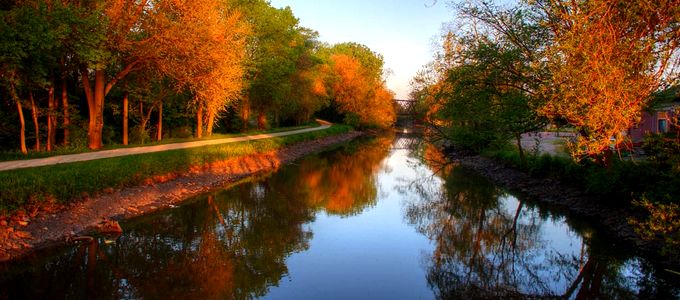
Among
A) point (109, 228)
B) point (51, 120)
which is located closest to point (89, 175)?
point (109, 228)

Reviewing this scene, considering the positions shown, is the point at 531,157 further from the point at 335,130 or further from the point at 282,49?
the point at 335,130

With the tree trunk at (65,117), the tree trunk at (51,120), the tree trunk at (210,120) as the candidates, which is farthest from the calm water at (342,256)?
the tree trunk at (65,117)

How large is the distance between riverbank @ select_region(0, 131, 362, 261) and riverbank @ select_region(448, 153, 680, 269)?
11879 millimetres

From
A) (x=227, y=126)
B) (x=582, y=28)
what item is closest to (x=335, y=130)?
(x=227, y=126)

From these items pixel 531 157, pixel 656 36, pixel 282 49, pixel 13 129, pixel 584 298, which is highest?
pixel 282 49

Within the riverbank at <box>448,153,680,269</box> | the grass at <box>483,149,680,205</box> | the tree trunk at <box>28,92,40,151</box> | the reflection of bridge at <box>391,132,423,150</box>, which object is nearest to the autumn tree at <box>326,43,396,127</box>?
the reflection of bridge at <box>391,132,423,150</box>

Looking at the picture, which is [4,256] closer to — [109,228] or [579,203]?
[109,228]

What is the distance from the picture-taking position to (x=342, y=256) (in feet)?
33.4

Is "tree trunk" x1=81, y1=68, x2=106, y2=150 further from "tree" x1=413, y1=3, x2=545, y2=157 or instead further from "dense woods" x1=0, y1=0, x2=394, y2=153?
"tree" x1=413, y1=3, x2=545, y2=157

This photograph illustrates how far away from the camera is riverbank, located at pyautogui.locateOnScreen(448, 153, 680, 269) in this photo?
10416 millimetres

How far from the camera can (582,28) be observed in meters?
9.07

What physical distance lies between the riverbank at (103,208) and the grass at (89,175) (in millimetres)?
210

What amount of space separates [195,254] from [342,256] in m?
3.18

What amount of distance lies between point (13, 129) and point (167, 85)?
24.6 feet
